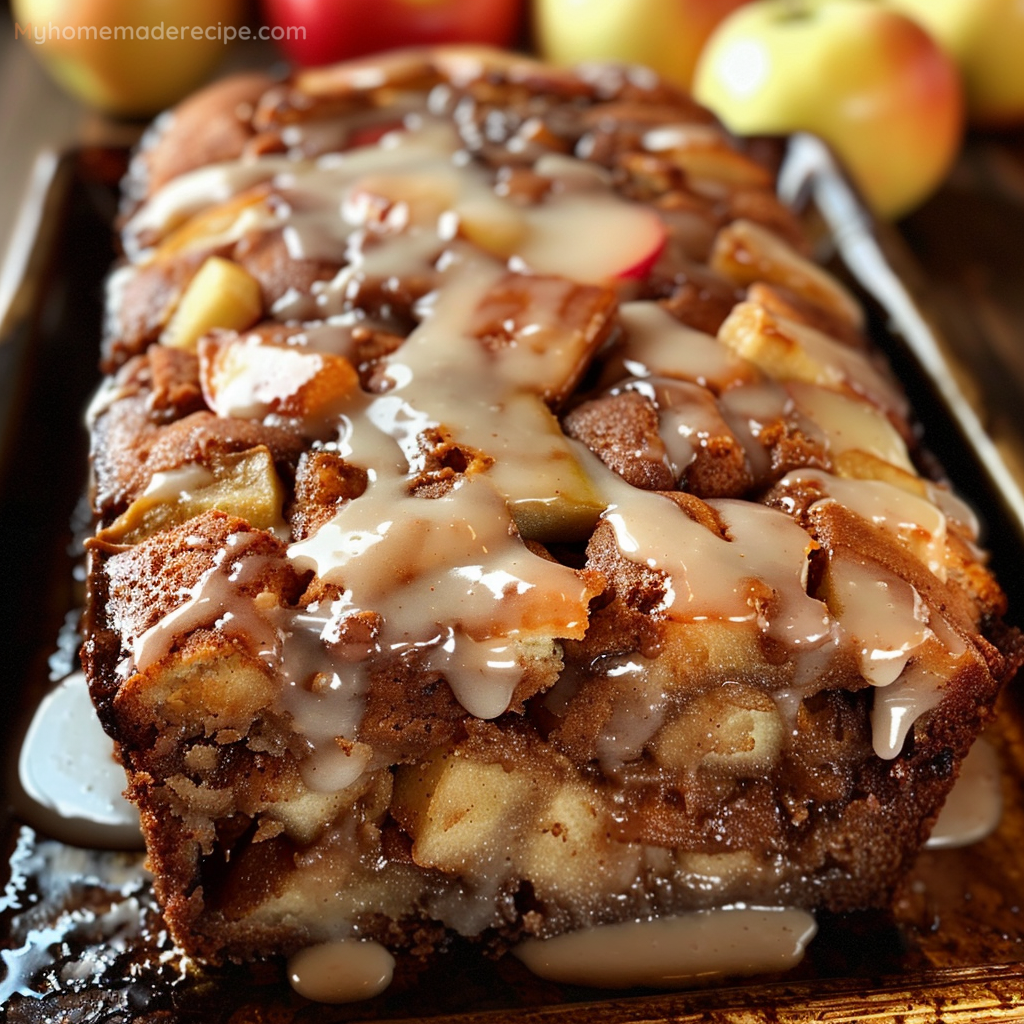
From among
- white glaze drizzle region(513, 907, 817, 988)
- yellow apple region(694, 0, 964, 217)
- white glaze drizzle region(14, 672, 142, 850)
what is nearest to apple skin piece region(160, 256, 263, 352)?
white glaze drizzle region(14, 672, 142, 850)

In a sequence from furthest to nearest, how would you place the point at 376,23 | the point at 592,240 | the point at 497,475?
the point at 376,23, the point at 592,240, the point at 497,475

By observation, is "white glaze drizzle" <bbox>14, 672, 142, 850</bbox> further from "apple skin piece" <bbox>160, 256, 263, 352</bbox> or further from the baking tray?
"apple skin piece" <bbox>160, 256, 263, 352</bbox>

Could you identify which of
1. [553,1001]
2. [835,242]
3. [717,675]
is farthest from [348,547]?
[835,242]

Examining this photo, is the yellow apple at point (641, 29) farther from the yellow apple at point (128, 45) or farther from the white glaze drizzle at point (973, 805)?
the white glaze drizzle at point (973, 805)

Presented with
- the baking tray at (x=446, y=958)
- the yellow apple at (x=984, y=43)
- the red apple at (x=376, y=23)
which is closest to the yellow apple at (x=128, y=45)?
the red apple at (x=376, y=23)

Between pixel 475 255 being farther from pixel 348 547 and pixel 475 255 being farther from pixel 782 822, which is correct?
pixel 782 822

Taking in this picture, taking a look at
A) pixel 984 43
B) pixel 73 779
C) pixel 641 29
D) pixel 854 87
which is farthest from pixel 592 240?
pixel 984 43

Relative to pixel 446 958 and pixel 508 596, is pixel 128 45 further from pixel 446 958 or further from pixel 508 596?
pixel 446 958
